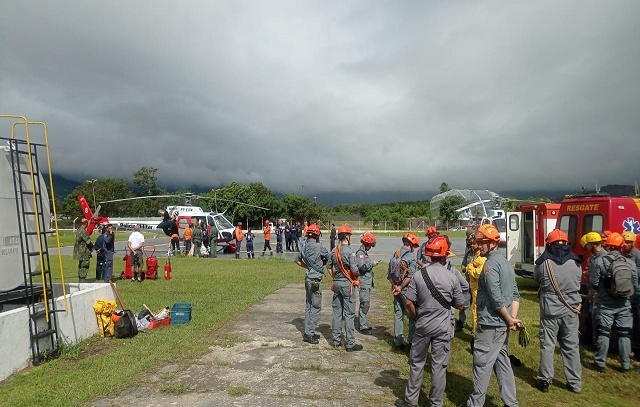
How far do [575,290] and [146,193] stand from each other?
107463mm

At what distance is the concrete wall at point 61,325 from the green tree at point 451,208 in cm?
6207

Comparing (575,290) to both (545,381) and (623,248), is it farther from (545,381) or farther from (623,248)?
(623,248)

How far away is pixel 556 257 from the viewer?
581 cm

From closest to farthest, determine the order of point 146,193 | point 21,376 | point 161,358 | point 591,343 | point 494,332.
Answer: point 494,332 → point 21,376 → point 161,358 → point 591,343 → point 146,193

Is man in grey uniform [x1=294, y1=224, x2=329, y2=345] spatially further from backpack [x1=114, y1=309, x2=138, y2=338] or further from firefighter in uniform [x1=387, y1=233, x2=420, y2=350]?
backpack [x1=114, y1=309, x2=138, y2=338]

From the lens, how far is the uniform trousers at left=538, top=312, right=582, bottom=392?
5.73 m

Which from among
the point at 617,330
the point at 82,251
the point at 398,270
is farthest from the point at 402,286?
the point at 82,251

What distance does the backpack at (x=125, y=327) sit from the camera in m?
8.07

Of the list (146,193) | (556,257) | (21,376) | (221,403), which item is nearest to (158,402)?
(221,403)

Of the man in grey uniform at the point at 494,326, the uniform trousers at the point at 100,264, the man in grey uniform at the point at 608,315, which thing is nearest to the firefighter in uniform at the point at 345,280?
the man in grey uniform at the point at 494,326

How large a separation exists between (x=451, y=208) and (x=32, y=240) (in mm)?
70529

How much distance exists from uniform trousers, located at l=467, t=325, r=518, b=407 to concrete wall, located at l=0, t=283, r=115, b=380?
19.5 ft

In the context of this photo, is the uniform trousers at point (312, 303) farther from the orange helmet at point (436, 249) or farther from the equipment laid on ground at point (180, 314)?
the orange helmet at point (436, 249)

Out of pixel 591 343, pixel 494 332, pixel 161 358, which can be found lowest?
pixel 591 343
